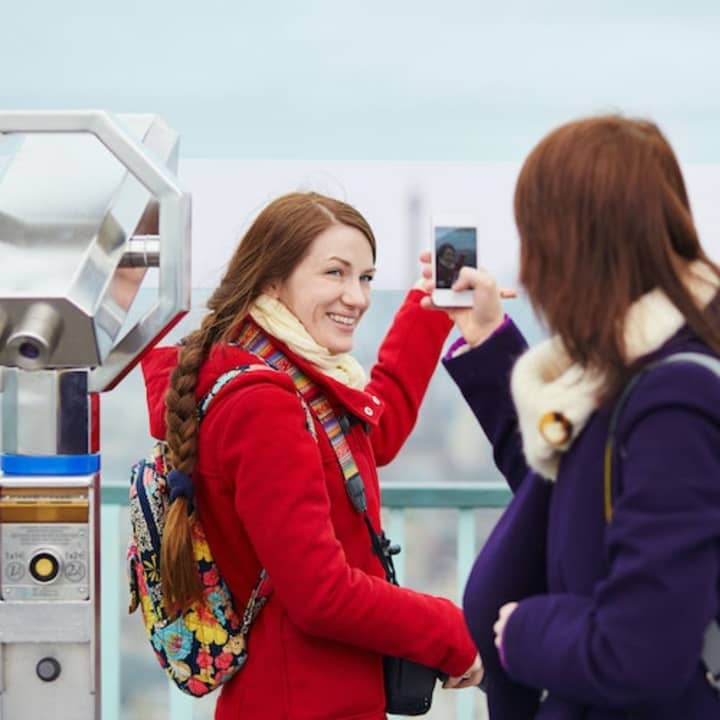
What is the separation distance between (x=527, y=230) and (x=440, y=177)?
1511 millimetres

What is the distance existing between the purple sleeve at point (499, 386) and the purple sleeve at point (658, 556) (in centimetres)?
45

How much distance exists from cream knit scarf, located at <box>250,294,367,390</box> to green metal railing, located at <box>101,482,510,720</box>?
35.2 inches

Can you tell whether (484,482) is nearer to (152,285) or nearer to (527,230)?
(152,285)

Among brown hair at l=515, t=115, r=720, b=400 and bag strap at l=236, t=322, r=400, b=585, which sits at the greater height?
brown hair at l=515, t=115, r=720, b=400

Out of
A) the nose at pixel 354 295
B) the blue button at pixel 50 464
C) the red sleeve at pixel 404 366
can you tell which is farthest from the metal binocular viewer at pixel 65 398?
the red sleeve at pixel 404 366

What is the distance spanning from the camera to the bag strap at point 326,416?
2.02 metres

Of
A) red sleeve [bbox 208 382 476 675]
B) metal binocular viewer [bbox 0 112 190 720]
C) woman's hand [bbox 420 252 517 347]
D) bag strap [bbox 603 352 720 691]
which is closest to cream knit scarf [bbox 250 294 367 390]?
red sleeve [bbox 208 382 476 675]

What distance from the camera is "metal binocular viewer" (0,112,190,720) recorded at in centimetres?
155

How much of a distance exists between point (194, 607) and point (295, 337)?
41cm

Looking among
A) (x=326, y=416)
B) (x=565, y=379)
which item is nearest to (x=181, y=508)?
(x=326, y=416)

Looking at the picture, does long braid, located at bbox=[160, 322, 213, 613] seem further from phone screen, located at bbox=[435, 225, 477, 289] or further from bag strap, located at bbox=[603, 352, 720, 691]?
bag strap, located at bbox=[603, 352, 720, 691]

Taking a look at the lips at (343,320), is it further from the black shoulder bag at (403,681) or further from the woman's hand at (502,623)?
the woman's hand at (502,623)

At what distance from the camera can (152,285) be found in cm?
280

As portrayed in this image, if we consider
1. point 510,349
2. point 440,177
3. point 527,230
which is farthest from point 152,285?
point 527,230
